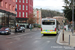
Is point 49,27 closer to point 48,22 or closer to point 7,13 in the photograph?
point 48,22

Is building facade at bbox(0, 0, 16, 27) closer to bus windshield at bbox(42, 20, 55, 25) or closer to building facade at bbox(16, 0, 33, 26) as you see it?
bus windshield at bbox(42, 20, 55, 25)

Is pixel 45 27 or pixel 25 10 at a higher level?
pixel 25 10

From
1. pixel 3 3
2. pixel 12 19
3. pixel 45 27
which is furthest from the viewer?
pixel 12 19

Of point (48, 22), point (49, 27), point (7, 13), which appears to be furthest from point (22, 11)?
point (49, 27)

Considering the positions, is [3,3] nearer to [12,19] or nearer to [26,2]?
[12,19]

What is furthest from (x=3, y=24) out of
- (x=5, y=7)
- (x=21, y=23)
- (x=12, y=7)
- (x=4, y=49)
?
(x=21, y=23)

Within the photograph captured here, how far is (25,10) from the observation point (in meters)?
66.7

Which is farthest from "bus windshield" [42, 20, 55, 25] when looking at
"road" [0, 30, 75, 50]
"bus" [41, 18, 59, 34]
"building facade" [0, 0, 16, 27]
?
"building facade" [0, 0, 16, 27]

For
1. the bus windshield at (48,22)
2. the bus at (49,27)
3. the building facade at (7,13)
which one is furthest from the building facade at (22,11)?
the bus at (49,27)

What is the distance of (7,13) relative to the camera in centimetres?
3534

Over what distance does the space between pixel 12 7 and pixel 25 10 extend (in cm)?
2606

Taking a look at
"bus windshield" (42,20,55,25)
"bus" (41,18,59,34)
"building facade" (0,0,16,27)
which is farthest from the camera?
"building facade" (0,0,16,27)

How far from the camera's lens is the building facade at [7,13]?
33.7 metres

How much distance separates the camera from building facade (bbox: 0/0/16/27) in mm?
33656
